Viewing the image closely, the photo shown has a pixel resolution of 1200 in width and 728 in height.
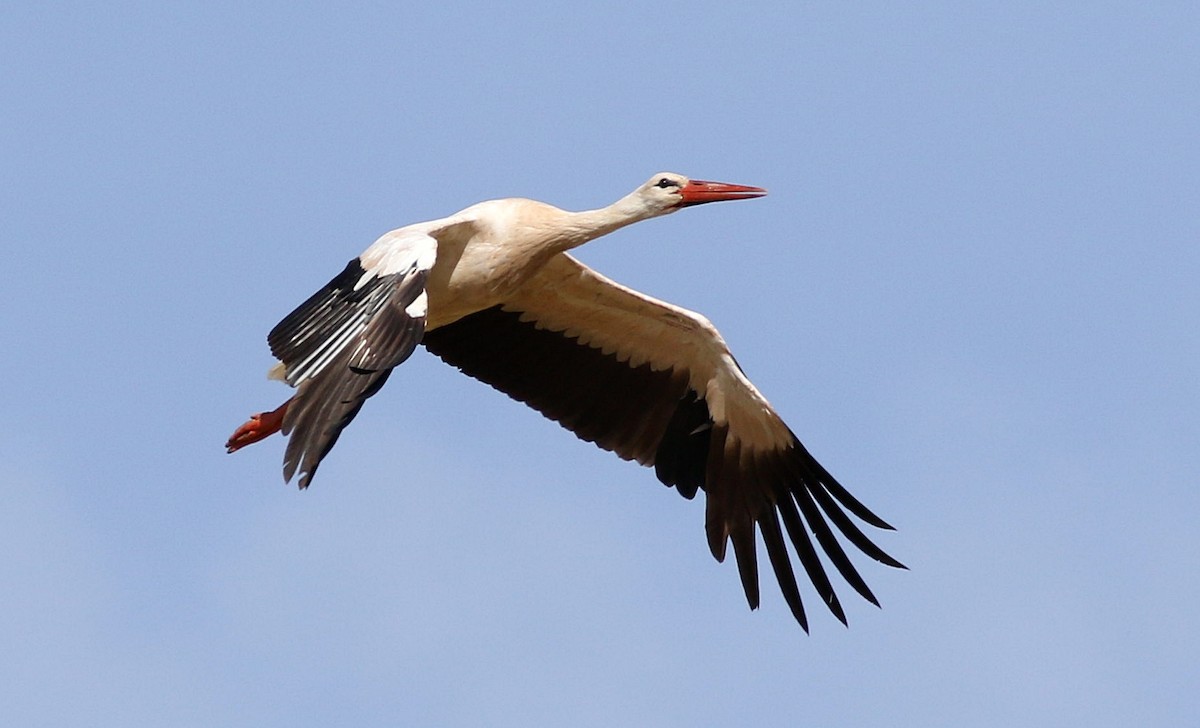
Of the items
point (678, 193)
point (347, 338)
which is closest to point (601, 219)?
point (678, 193)

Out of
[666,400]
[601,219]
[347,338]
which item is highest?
[601,219]

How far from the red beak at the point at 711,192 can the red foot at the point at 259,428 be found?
9.96 ft

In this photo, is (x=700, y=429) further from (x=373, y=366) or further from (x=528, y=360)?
(x=373, y=366)

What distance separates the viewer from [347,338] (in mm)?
12188

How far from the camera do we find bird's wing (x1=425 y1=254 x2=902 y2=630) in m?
14.9

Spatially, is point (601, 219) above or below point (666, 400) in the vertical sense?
above

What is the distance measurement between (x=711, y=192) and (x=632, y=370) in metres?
1.69

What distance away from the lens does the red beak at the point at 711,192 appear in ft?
46.6

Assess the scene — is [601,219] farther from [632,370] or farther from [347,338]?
[347,338]

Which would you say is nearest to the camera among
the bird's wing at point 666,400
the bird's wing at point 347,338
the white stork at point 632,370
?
the bird's wing at point 347,338

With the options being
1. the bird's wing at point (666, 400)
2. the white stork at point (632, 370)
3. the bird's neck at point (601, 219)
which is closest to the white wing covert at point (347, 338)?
the white stork at point (632, 370)

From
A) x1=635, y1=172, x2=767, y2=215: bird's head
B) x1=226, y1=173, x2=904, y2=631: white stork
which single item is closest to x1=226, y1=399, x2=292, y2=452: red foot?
x1=226, y1=173, x2=904, y2=631: white stork

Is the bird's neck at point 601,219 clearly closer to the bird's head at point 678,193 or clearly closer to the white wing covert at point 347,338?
the bird's head at point 678,193

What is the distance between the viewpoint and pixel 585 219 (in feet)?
45.7
